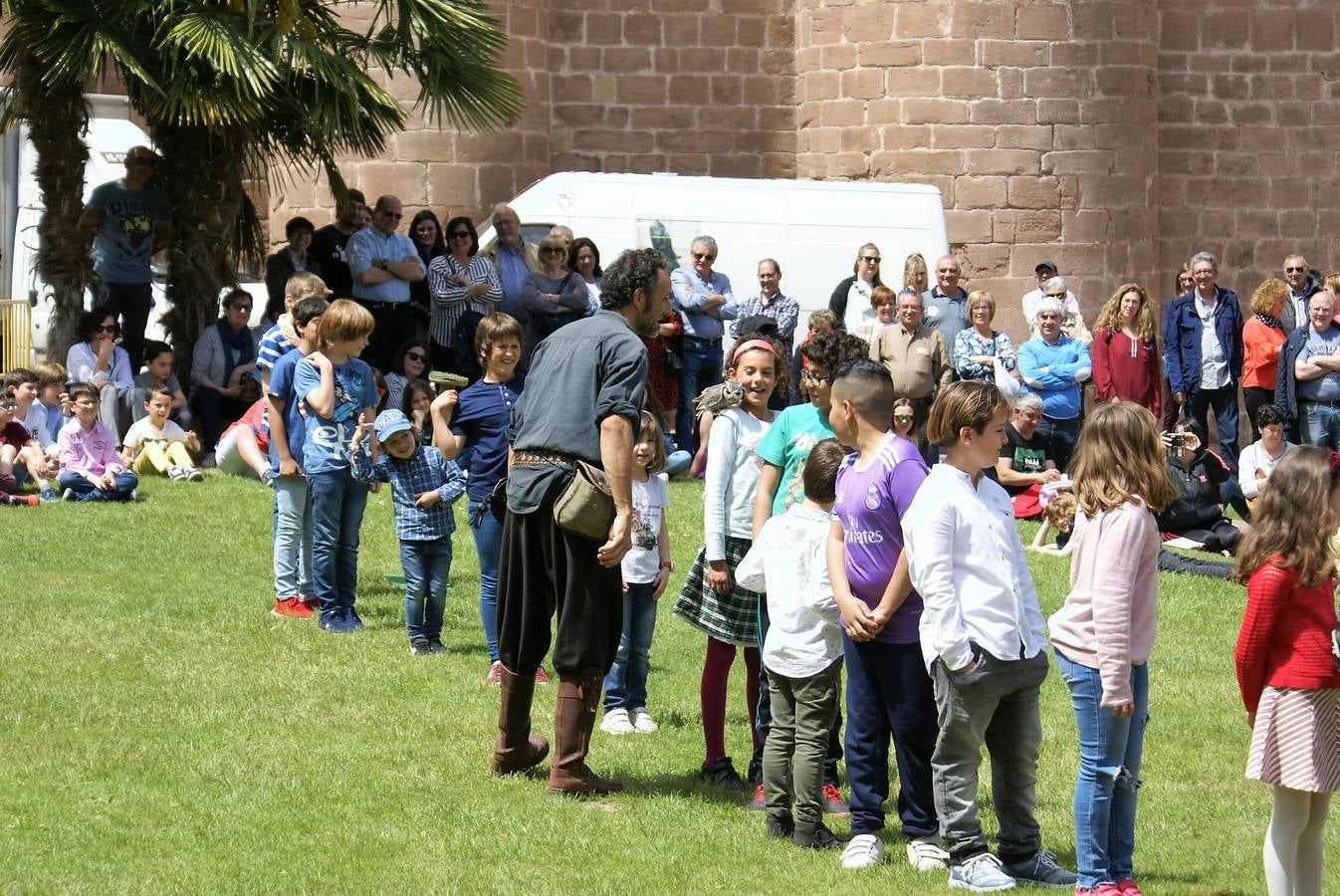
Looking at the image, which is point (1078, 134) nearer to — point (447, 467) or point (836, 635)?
point (447, 467)

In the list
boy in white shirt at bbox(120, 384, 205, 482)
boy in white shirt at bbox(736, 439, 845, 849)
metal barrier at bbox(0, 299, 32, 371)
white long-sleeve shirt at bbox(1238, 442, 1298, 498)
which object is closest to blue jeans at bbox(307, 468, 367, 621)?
boy in white shirt at bbox(736, 439, 845, 849)

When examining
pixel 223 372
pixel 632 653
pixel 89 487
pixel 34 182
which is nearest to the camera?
pixel 632 653

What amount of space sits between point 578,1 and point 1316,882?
16733mm

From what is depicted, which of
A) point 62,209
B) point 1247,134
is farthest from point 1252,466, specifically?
point 1247,134

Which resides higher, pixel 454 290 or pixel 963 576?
pixel 454 290

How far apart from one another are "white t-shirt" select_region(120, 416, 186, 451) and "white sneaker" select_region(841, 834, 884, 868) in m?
8.96

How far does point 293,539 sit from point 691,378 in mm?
5955

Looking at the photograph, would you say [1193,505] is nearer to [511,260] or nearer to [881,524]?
[511,260]

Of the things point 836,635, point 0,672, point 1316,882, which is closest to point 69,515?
point 0,672

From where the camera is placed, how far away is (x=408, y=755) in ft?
23.5

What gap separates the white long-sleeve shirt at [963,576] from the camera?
5582mm

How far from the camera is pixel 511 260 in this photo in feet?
50.5

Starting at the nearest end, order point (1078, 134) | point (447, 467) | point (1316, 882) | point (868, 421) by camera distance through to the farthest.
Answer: point (1316, 882) → point (868, 421) → point (447, 467) → point (1078, 134)

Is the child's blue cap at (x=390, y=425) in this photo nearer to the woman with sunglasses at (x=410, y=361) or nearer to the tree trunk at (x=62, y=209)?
the woman with sunglasses at (x=410, y=361)
